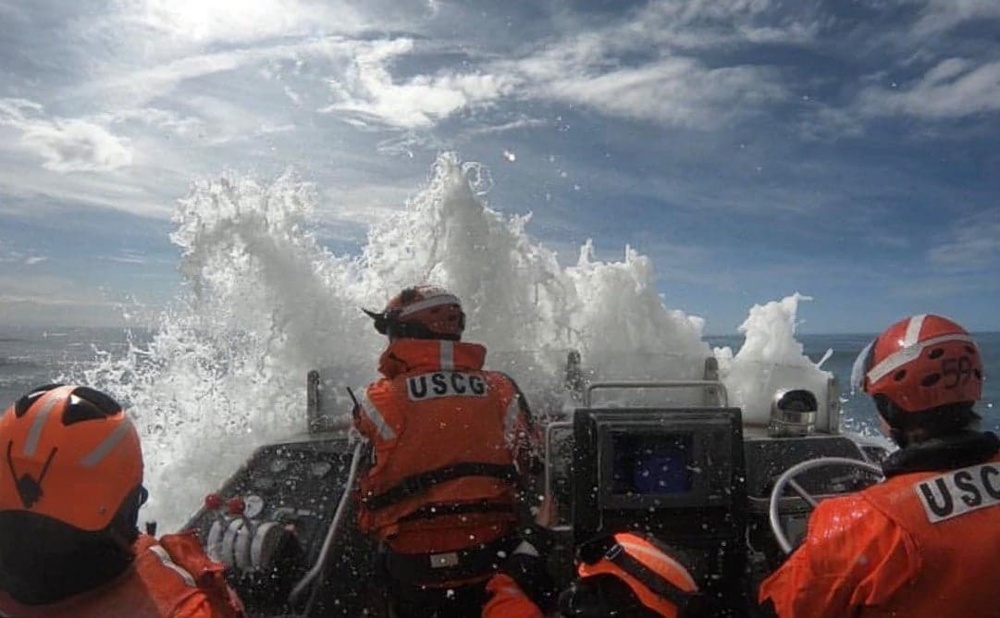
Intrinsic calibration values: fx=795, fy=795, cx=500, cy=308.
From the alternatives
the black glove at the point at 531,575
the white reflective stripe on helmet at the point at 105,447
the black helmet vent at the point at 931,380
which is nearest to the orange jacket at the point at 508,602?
the black glove at the point at 531,575

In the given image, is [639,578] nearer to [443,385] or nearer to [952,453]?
[952,453]

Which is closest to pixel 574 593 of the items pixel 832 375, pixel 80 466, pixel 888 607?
pixel 888 607

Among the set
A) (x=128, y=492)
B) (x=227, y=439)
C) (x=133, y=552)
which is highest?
(x=128, y=492)

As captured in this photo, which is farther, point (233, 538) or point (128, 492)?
point (233, 538)

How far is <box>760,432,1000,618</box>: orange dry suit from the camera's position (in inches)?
98.2

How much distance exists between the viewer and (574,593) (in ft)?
9.36

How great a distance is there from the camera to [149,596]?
2195 mm

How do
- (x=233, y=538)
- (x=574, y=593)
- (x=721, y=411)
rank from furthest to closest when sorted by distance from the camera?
(x=721, y=411) → (x=233, y=538) → (x=574, y=593)

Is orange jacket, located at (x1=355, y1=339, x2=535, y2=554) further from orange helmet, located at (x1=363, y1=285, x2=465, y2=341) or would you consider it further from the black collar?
the black collar

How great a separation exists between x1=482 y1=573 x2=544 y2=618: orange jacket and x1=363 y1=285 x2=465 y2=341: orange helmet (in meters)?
1.43

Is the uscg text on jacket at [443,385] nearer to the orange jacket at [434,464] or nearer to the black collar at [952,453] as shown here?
the orange jacket at [434,464]

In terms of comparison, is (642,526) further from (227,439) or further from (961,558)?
(227,439)

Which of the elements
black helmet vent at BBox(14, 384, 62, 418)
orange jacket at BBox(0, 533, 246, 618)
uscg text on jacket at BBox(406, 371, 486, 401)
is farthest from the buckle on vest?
black helmet vent at BBox(14, 384, 62, 418)

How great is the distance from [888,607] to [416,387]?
251 centimetres
